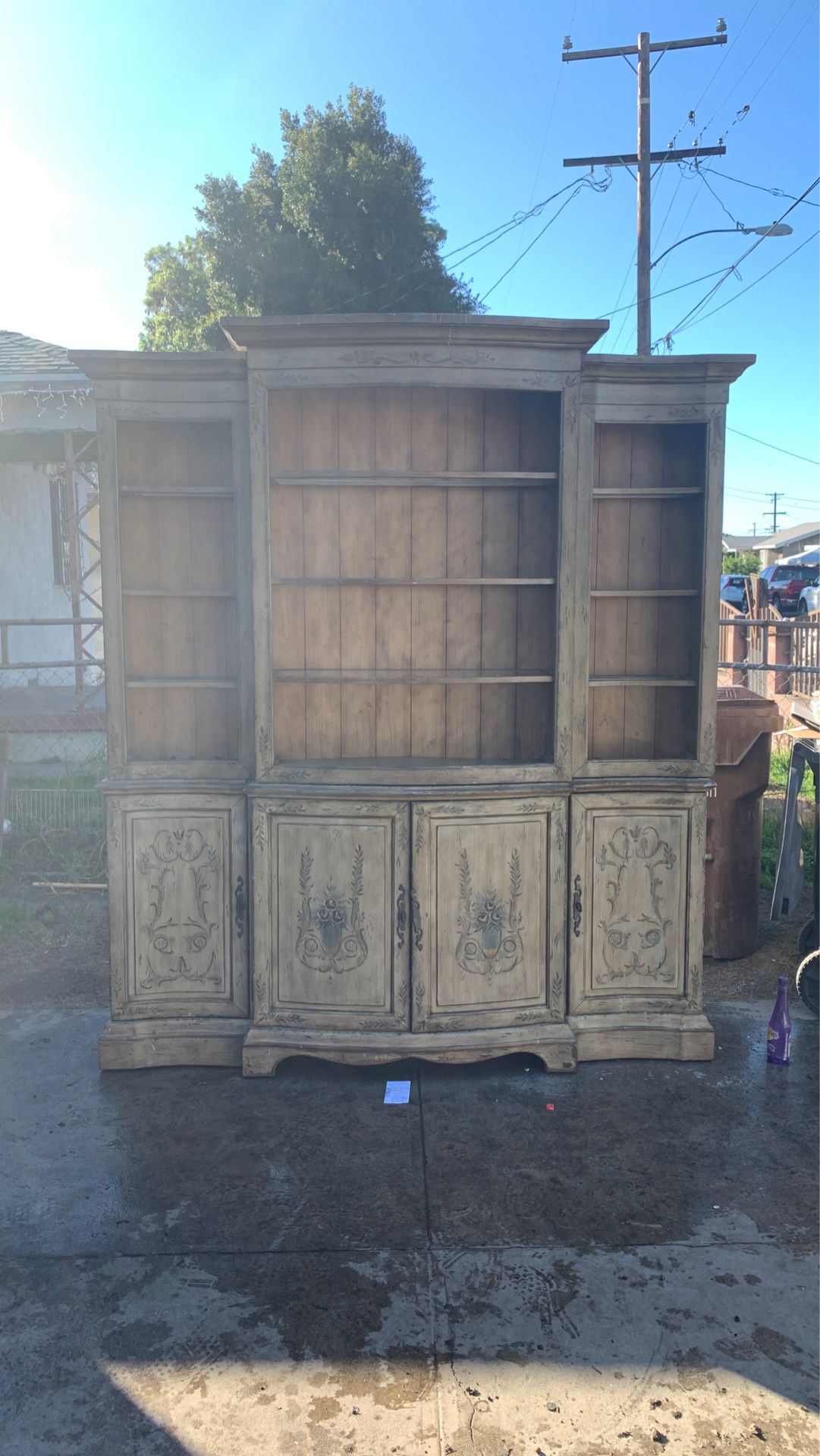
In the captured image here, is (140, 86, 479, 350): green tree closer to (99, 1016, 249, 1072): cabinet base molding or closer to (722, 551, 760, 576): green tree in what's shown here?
(99, 1016, 249, 1072): cabinet base molding

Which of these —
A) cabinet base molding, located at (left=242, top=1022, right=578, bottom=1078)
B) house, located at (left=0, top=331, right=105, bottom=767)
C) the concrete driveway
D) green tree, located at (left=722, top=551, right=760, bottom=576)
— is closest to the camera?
the concrete driveway

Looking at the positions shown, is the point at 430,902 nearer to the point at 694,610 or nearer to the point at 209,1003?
the point at 209,1003

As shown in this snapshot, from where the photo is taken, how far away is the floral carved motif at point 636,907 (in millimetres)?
3441

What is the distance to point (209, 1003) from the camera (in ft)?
11.3

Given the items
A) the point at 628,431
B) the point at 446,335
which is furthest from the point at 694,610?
the point at 446,335

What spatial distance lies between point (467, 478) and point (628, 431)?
0.65m

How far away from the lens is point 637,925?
11.3 ft

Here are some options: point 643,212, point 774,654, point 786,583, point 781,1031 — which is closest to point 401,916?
point 781,1031

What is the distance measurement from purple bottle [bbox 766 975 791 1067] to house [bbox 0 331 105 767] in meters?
5.51

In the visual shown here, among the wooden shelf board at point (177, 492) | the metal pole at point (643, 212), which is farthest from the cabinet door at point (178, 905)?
the metal pole at point (643, 212)

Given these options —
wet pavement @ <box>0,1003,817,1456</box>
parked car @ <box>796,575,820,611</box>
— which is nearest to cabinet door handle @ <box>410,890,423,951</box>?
wet pavement @ <box>0,1003,817,1456</box>

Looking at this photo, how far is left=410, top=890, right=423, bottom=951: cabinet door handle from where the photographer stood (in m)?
3.30

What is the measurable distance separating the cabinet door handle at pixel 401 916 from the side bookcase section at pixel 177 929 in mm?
545

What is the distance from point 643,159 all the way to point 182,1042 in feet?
33.8
